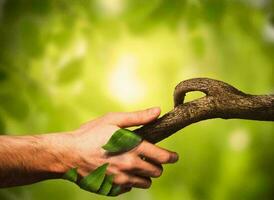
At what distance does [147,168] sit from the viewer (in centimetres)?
124

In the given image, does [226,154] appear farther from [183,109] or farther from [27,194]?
[27,194]

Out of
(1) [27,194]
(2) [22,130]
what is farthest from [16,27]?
(1) [27,194]

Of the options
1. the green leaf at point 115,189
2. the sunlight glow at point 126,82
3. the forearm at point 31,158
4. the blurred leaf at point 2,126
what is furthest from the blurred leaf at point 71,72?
the green leaf at point 115,189

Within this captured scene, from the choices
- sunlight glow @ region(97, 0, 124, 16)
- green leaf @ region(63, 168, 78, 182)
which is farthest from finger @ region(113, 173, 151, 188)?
sunlight glow @ region(97, 0, 124, 16)

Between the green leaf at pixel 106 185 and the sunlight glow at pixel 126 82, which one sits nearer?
the green leaf at pixel 106 185

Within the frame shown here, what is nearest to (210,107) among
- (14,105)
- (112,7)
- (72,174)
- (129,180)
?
(129,180)

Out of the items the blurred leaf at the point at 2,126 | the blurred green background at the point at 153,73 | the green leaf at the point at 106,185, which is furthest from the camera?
the blurred leaf at the point at 2,126

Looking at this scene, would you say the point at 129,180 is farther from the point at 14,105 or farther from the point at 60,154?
the point at 14,105

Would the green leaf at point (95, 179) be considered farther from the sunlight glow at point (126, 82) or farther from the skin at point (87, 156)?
the sunlight glow at point (126, 82)

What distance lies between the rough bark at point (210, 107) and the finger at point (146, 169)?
60 millimetres

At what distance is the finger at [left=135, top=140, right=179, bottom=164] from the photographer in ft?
4.00

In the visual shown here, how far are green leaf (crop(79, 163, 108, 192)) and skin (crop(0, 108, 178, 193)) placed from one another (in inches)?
0.4

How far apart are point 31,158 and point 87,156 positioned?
14cm

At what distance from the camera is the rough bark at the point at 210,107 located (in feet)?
3.83
